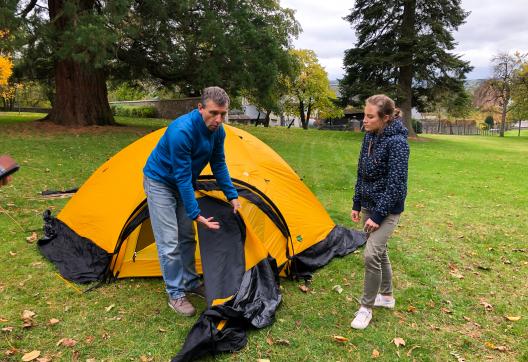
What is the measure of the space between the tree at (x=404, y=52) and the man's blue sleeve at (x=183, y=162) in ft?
65.4

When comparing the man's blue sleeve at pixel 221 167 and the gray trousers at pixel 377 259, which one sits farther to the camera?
the man's blue sleeve at pixel 221 167

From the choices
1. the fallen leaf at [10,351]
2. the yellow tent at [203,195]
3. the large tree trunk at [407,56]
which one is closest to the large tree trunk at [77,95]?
the yellow tent at [203,195]

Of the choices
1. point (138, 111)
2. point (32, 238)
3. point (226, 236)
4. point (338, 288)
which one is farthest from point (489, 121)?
point (32, 238)

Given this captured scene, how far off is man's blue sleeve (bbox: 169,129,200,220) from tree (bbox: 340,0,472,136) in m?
19.9

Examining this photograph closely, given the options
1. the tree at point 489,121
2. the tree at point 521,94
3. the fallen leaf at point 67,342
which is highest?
the tree at point 521,94

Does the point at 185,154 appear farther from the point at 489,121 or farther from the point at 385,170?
the point at 489,121

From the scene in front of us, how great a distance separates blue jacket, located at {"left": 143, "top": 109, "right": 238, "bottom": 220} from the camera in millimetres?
3227

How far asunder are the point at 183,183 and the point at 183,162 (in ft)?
0.54

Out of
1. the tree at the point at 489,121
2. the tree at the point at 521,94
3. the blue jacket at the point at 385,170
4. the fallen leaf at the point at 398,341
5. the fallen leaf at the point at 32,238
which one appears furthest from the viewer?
the tree at the point at 489,121

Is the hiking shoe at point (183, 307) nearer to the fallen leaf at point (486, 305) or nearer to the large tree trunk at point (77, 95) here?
the fallen leaf at point (486, 305)

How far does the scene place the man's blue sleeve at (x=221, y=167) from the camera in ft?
12.0

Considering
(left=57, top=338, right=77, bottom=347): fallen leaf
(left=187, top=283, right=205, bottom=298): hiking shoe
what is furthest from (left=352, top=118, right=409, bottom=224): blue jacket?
(left=57, top=338, right=77, bottom=347): fallen leaf

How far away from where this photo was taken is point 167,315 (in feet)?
12.3

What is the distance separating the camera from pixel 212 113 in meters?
3.22
